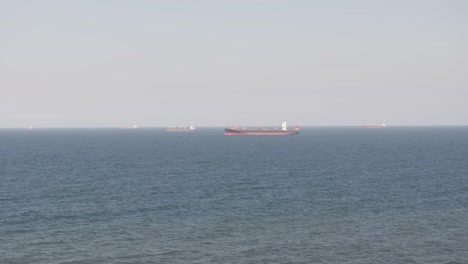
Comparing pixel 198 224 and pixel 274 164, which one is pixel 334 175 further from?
pixel 198 224

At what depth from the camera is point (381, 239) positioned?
2196 inches

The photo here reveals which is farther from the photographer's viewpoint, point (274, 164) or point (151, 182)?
point (274, 164)

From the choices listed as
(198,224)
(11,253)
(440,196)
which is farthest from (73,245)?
(440,196)

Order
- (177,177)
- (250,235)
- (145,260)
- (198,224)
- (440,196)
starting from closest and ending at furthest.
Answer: (145,260) < (250,235) < (198,224) < (440,196) < (177,177)

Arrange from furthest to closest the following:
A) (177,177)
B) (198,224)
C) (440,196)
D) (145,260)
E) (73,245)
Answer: (177,177)
(440,196)
(198,224)
(73,245)
(145,260)

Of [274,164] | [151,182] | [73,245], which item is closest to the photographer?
[73,245]

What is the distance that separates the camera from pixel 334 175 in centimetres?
11556

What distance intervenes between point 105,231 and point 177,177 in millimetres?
52333

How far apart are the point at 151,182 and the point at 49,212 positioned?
3457cm

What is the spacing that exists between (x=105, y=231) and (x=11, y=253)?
36.7ft

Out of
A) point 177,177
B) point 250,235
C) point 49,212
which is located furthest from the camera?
point 177,177

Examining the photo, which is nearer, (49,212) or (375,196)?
(49,212)

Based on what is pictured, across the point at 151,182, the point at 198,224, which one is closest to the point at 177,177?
the point at 151,182

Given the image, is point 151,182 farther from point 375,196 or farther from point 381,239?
point 381,239
